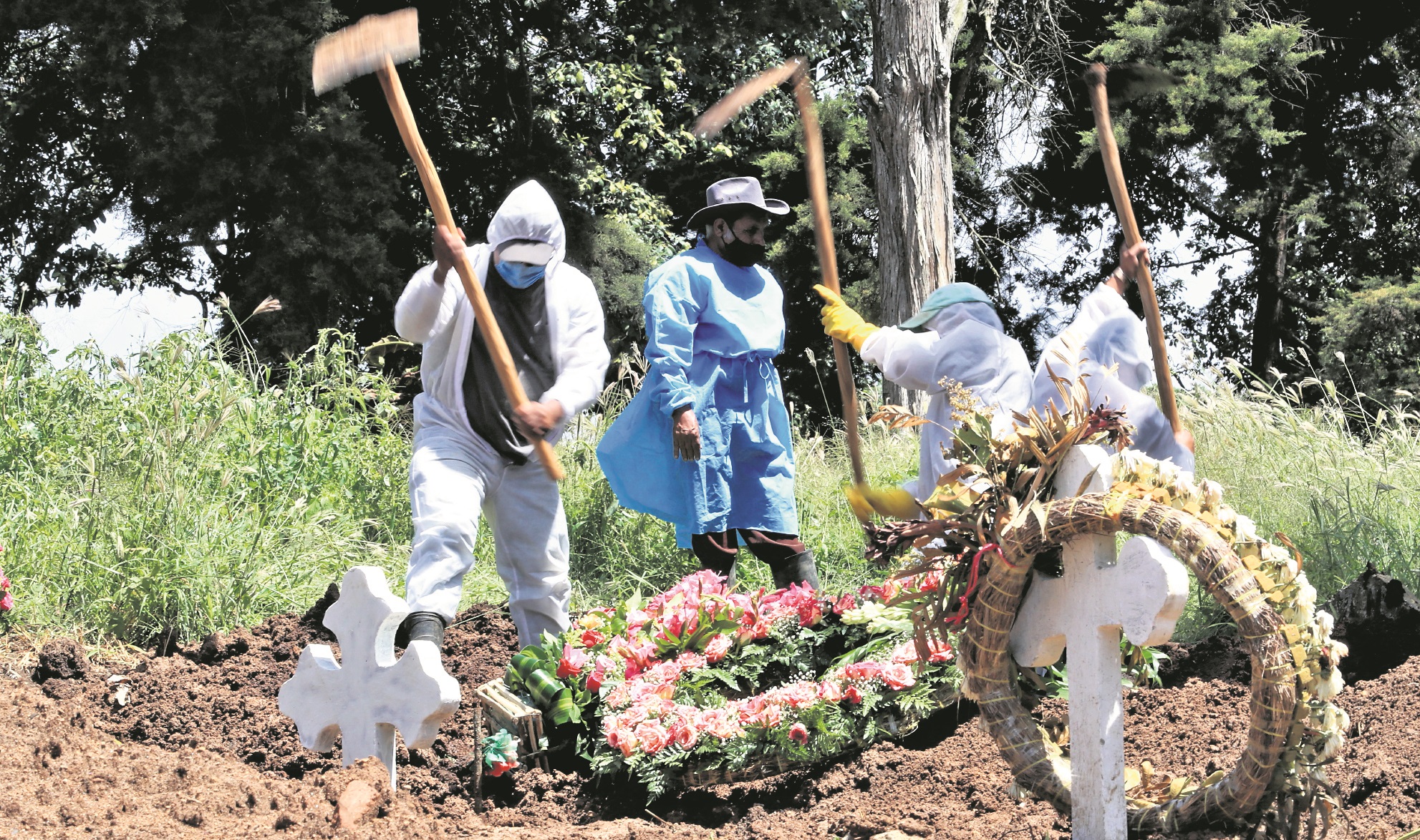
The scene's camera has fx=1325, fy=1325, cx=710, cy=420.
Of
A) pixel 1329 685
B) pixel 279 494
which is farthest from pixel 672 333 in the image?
pixel 1329 685

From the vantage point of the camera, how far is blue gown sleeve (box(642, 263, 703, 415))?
5.41 m

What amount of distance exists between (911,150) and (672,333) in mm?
4281

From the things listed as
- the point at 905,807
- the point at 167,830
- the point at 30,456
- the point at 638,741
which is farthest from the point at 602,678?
the point at 30,456

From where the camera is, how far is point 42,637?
5.15m

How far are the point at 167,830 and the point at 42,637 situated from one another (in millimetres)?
2614

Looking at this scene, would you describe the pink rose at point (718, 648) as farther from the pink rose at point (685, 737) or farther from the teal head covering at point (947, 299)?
the teal head covering at point (947, 299)

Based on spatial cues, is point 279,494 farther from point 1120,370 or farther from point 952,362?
point 1120,370

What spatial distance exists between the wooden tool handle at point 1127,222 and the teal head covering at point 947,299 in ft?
1.90

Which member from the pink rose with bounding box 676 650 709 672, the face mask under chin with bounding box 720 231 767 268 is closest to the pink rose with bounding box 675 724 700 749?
the pink rose with bounding box 676 650 709 672

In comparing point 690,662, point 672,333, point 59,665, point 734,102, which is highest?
point 734,102

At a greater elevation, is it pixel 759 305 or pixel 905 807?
pixel 759 305

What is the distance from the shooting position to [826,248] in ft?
18.8

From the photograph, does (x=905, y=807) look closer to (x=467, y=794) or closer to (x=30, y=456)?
(x=467, y=794)

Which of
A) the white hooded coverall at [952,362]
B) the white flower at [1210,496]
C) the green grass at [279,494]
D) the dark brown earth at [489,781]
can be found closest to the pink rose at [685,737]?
the dark brown earth at [489,781]
